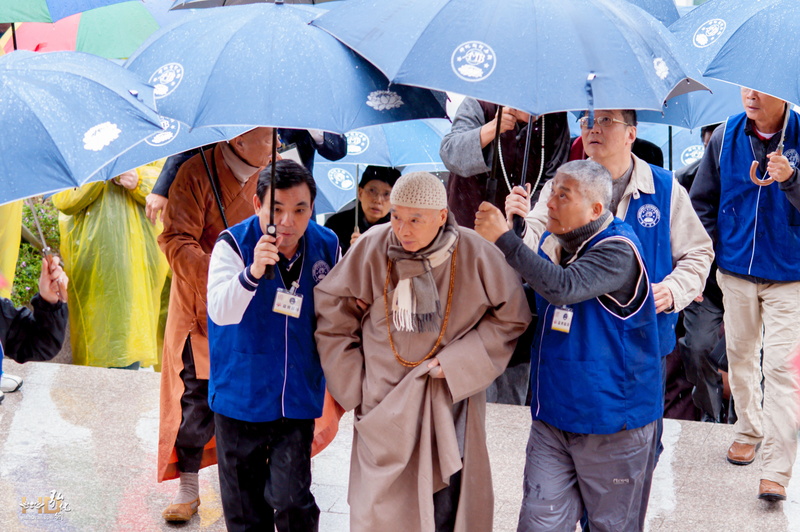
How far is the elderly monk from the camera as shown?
12.3 ft

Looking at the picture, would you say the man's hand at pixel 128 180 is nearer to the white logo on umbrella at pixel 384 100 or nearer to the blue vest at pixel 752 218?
the white logo on umbrella at pixel 384 100

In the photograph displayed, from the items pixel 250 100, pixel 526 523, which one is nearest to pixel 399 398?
pixel 526 523

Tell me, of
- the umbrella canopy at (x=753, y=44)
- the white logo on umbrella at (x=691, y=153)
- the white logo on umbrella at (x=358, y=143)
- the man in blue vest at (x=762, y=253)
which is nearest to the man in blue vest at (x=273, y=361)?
the umbrella canopy at (x=753, y=44)

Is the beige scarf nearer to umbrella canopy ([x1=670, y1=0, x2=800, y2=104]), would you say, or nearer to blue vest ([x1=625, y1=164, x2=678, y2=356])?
blue vest ([x1=625, y1=164, x2=678, y2=356])

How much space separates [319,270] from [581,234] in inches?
40.3

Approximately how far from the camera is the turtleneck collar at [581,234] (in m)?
3.72

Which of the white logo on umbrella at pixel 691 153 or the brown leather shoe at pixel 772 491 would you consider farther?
the white logo on umbrella at pixel 691 153

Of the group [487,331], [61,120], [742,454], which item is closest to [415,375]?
[487,331]

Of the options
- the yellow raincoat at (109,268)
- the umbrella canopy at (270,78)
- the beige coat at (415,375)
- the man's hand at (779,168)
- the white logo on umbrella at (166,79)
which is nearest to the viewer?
the umbrella canopy at (270,78)

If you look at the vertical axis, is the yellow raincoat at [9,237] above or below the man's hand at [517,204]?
below

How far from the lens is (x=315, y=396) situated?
13.1ft

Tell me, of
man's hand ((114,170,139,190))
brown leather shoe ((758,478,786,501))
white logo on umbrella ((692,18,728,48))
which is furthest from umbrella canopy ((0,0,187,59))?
brown leather shoe ((758,478,786,501))

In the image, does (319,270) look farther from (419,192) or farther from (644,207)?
(644,207)

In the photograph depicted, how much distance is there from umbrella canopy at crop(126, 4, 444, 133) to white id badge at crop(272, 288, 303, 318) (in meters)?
0.75
